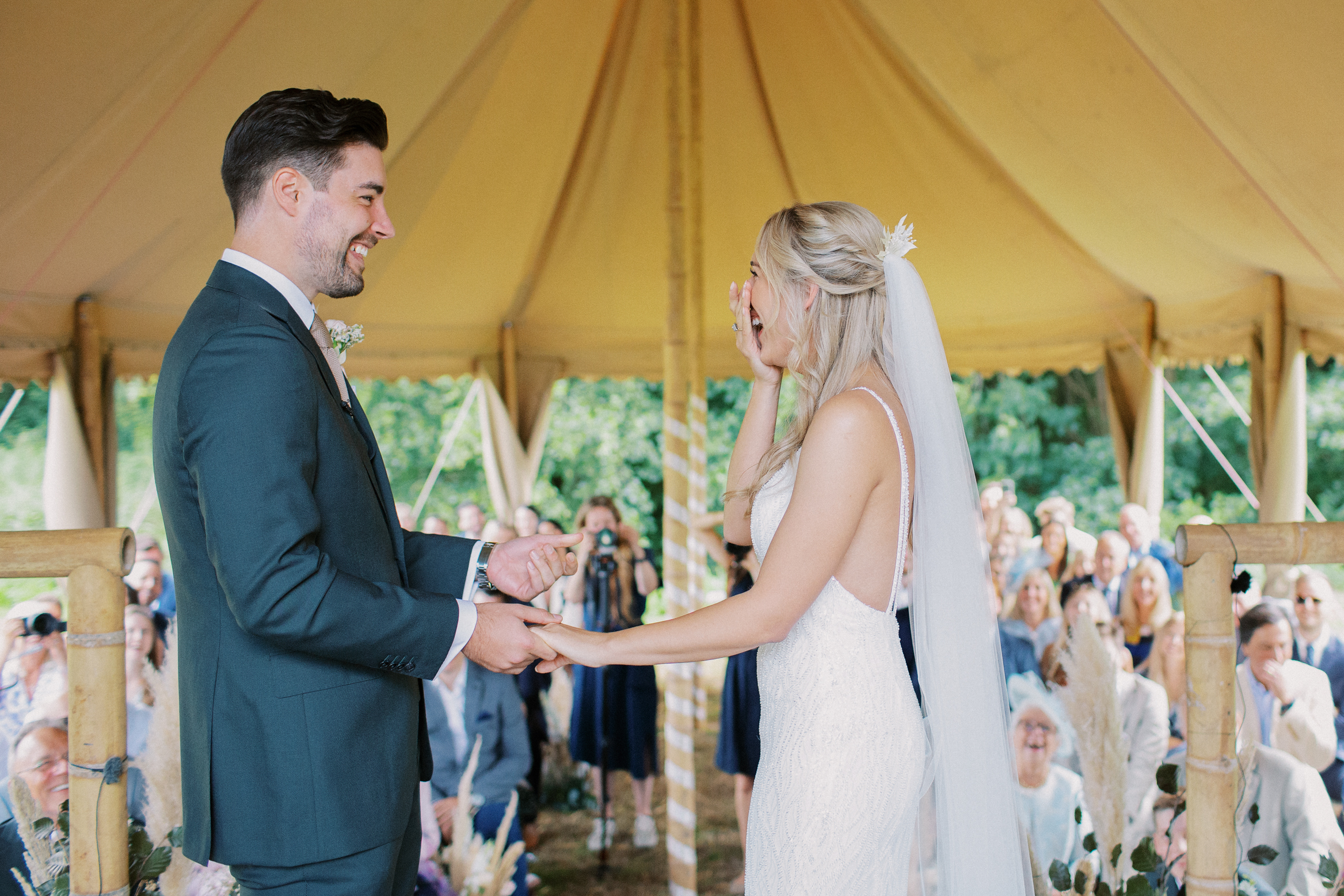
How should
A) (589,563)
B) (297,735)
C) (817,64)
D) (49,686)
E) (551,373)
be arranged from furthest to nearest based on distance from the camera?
(551,373)
(589,563)
(817,64)
(49,686)
(297,735)

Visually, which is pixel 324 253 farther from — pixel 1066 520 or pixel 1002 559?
pixel 1066 520

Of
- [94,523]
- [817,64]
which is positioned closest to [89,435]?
[94,523]

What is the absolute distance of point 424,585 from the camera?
7.01ft

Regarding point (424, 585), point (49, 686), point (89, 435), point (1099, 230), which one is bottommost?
point (49, 686)

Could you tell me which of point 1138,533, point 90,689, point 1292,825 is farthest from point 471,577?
point 1138,533

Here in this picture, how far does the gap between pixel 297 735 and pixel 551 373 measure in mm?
5183

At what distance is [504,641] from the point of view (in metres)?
1.88

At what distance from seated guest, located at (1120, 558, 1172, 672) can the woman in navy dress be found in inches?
69.2

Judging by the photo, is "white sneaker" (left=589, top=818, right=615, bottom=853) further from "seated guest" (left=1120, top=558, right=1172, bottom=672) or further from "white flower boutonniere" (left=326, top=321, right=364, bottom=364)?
"white flower boutonniere" (left=326, top=321, right=364, bottom=364)

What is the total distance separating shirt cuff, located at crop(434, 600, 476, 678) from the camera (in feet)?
5.64

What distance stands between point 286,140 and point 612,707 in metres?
4.08

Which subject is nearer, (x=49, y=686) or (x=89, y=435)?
(x=49, y=686)

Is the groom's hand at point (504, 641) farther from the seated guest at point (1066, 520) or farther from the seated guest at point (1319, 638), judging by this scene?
the seated guest at point (1066, 520)

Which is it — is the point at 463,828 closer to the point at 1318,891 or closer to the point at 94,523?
the point at 94,523
